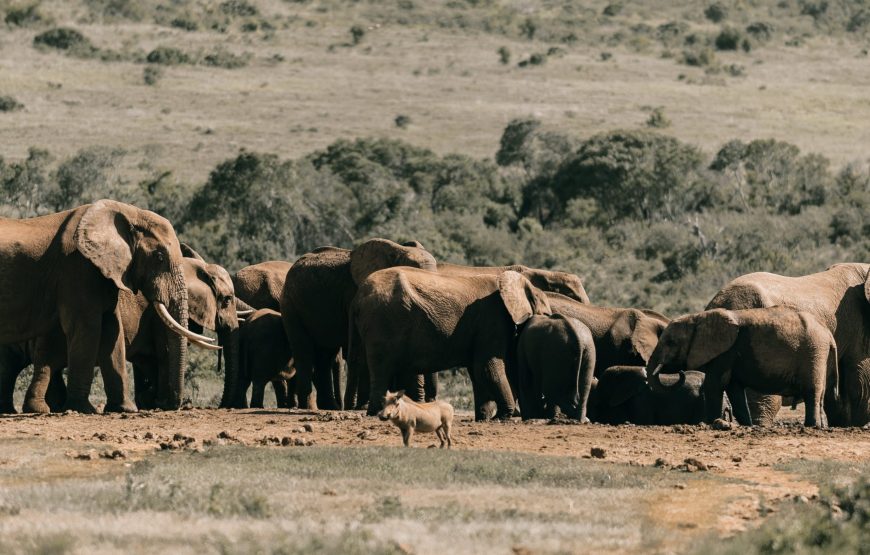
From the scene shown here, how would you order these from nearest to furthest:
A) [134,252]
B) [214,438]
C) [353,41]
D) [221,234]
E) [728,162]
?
1. [214,438]
2. [134,252]
3. [221,234]
4. [728,162]
5. [353,41]

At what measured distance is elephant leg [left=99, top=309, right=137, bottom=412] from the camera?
21891 mm

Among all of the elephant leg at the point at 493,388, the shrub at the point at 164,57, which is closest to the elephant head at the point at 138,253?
the elephant leg at the point at 493,388

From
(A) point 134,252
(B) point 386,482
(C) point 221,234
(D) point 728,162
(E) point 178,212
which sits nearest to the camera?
(B) point 386,482

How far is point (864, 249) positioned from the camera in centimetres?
4894

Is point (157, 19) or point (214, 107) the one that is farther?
point (157, 19)

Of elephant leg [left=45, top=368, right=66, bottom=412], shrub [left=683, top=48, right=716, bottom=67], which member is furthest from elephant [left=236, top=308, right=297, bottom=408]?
shrub [left=683, top=48, right=716, bottom=67]

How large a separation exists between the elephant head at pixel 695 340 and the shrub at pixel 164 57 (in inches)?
2918

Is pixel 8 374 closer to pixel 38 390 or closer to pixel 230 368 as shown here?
pixel 38 390

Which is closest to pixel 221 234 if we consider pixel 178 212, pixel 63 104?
pixel 178 212

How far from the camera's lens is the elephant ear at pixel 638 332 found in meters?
24.7

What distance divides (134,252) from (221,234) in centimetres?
2537

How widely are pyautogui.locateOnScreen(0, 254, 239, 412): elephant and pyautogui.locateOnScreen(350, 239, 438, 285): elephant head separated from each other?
198cm

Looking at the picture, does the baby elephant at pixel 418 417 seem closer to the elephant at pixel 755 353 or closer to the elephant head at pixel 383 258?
the elephant at pixel 755 353

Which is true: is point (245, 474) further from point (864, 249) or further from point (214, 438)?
point (864, 249)
